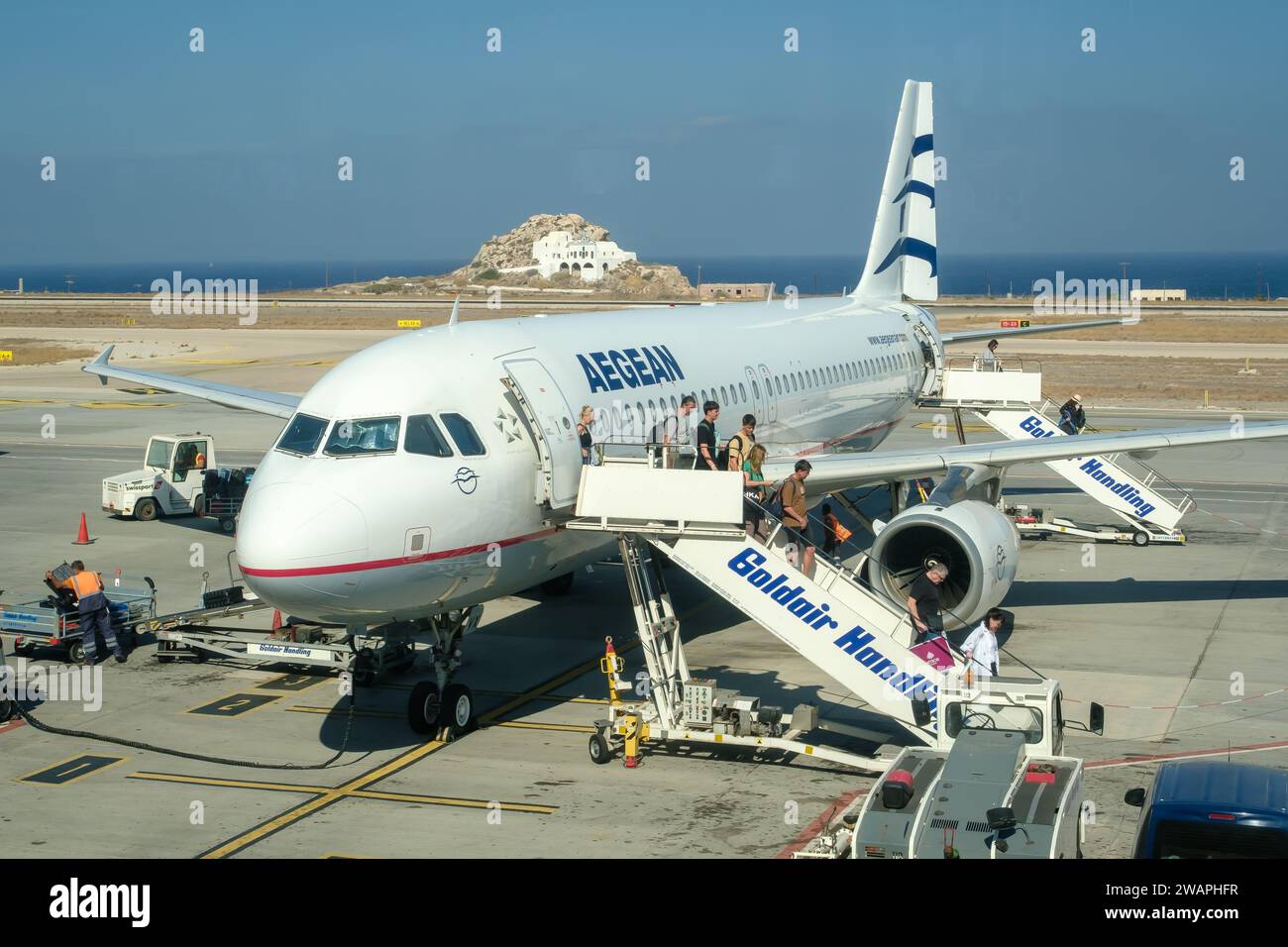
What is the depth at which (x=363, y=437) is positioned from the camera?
16281 mm

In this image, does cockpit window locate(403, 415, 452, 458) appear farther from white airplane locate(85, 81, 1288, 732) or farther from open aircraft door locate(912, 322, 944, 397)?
open aircraft door locate(912, 322, 944, 397)

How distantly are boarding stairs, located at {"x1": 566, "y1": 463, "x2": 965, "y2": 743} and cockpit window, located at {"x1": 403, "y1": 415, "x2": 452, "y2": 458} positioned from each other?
1.94m

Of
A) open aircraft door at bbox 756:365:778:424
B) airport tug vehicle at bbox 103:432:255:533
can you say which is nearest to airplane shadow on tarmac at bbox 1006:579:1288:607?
open aircraft door at bbox 756:365:778:424

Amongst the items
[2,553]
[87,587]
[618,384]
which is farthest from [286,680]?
[2,553]

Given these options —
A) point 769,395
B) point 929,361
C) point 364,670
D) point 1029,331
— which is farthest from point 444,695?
point 929,361

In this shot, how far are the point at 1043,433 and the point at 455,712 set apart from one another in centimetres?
2110

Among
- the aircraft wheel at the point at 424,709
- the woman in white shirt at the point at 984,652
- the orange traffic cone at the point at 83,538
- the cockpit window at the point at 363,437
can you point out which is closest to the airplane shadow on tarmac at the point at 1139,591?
the woman in white shirt at the point at 984,652

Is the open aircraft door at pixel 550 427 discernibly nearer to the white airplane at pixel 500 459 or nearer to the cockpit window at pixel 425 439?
the white airplane at pixel 500 459

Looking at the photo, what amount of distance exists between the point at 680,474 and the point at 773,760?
12.0 ft

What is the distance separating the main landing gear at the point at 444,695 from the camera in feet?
57.9

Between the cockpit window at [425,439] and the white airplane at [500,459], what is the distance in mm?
22

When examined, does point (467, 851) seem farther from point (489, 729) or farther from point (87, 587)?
point (87, 587)

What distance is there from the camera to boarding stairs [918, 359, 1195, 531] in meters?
31.6

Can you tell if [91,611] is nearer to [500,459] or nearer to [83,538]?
[500,459]
